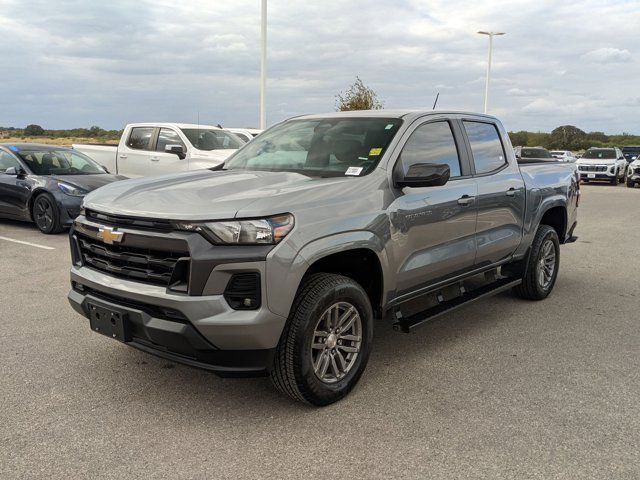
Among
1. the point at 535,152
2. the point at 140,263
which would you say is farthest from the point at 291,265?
the point at 535,152

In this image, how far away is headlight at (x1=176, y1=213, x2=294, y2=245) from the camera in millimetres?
3109

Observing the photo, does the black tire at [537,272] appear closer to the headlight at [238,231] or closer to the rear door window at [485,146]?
the rear door window at [485,146]

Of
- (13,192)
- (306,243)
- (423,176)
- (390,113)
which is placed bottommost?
(13,192)

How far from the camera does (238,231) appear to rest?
3.12 metres

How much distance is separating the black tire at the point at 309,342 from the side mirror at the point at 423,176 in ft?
2.66

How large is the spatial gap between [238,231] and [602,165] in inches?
1041

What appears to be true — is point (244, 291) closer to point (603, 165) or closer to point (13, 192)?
point (13, 192)

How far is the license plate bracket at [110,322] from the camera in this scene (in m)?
3.29

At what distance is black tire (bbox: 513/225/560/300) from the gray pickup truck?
871mm

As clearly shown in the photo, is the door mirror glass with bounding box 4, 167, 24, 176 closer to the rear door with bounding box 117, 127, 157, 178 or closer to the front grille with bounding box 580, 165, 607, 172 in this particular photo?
the rear door with bounding box 117, 127, 157, 178

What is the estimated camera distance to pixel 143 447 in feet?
9.95

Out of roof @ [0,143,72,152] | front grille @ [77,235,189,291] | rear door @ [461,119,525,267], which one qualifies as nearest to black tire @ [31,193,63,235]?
roof @ [0,143,72,152]

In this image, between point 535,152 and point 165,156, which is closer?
point 165,156

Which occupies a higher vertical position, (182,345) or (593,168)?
(593,168)
